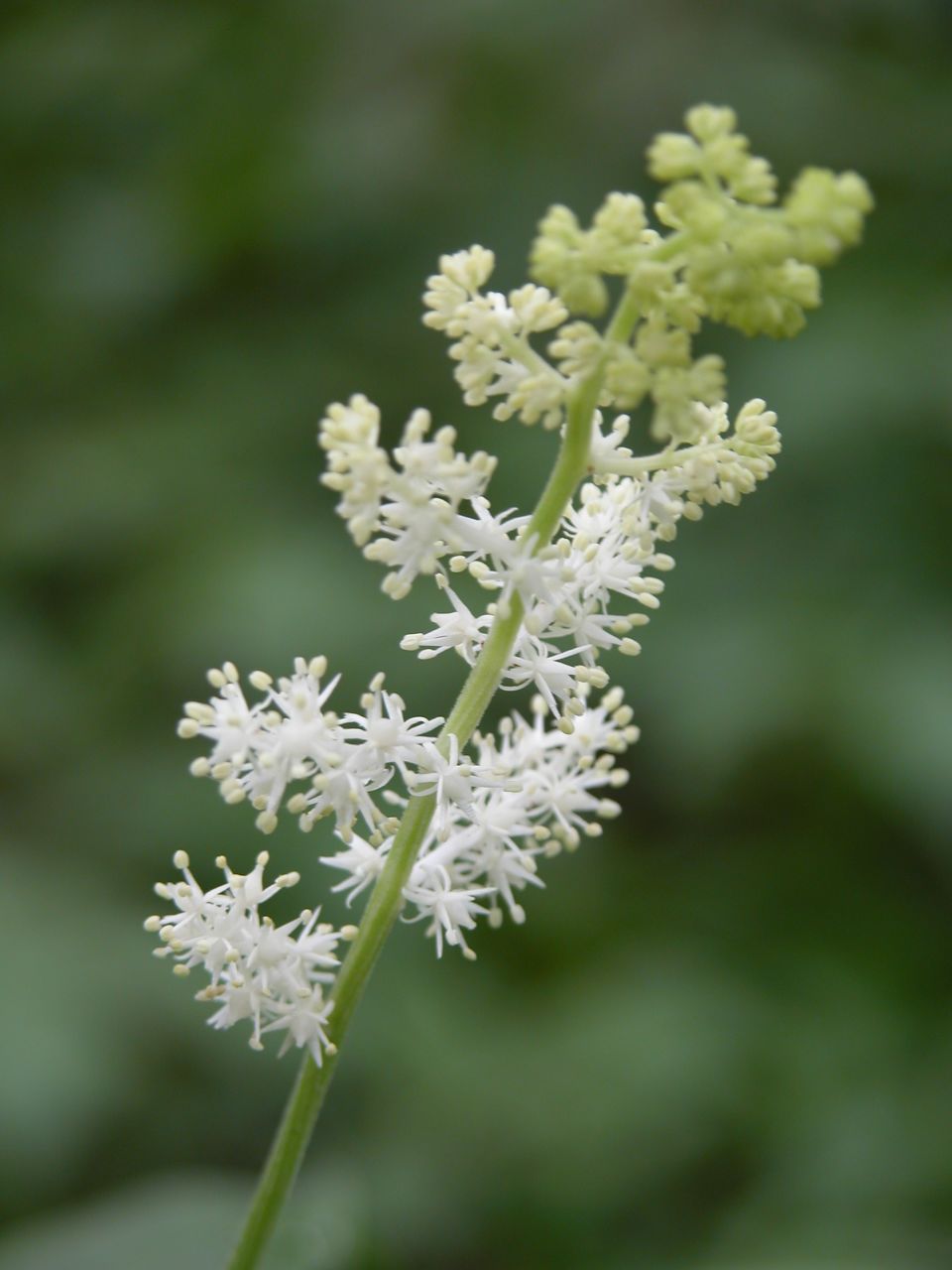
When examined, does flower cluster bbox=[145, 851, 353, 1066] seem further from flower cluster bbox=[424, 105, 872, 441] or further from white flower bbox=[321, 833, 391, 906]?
flower cluster bbox=[424, 105, 872, 441]

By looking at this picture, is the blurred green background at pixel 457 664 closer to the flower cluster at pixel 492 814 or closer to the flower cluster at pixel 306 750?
the flower cluster at pixel 492 814

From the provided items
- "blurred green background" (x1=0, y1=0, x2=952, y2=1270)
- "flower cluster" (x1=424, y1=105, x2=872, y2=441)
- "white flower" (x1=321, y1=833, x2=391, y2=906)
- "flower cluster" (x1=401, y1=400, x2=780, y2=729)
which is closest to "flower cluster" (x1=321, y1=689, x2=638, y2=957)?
"white flower" (x1=321, y1=833, x2=391, y2=906)

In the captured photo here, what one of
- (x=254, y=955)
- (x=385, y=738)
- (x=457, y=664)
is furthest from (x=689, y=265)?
(x=457, y=664)

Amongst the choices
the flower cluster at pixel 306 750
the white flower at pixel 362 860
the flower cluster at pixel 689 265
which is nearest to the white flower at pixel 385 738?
the flower cluster at pixel 306 750

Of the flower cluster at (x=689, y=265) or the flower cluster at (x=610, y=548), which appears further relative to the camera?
the flower cluster at (x=610, y=548)

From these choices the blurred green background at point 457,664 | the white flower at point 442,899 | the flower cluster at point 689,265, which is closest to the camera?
the flower cluster at point 689,265

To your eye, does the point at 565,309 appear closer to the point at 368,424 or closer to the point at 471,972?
the point at 368,424

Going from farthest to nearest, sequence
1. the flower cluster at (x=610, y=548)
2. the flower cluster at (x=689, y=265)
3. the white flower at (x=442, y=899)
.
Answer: the white flower at (x=442, y=899) → the flower cluster at (x=610, y=548) → the flower cluster at (x=689, y=265)
